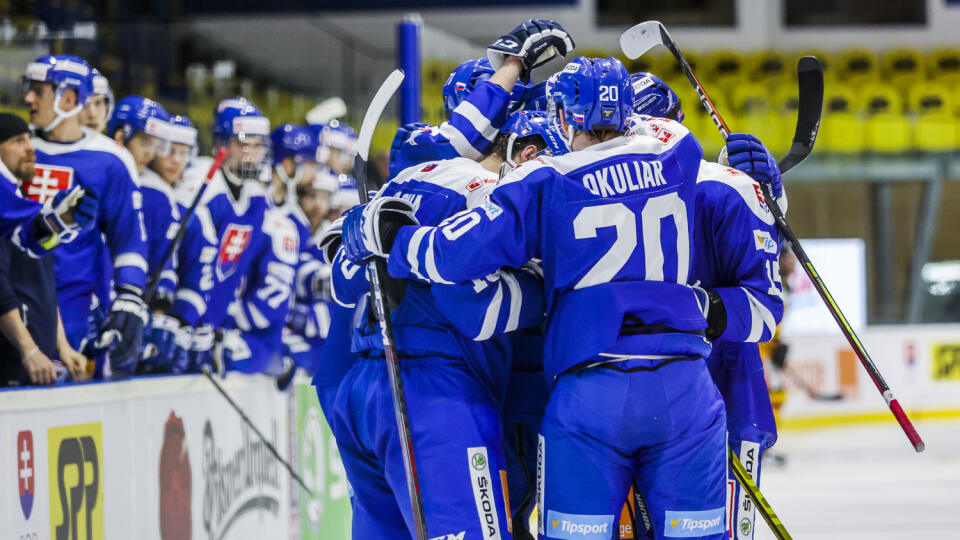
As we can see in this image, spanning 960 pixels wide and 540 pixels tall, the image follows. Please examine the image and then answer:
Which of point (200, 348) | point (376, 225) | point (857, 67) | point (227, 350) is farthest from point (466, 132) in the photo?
point (857, 67)

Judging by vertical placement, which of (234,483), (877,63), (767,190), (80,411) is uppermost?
(877,63)

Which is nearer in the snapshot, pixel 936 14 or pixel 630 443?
pixel 630 443

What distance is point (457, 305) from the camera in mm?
2809

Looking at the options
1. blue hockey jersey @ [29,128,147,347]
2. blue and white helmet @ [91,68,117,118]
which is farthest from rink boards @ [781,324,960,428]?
blue hockey jersey @ [29,128,147,347]

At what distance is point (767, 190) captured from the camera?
340 centimetres

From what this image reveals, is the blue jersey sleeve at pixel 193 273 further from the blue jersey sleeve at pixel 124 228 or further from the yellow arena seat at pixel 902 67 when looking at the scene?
the yellow arena seat at pixel 902 67

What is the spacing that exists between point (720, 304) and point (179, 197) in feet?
9.97

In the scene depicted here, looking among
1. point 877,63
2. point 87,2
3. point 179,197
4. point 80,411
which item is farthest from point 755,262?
point 877,63

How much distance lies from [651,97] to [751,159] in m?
0.36

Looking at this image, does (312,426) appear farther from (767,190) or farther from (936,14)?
(936,14)

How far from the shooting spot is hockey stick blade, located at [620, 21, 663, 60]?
3.82 meters

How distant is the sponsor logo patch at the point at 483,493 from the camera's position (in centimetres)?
277

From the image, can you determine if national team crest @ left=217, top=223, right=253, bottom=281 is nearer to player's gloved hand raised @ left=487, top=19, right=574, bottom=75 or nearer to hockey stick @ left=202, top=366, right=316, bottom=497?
hockey stick @ left=202, top=366, right=316, bottom=497

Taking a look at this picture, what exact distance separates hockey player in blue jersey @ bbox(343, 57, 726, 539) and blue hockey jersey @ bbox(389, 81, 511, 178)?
1.28 feet
